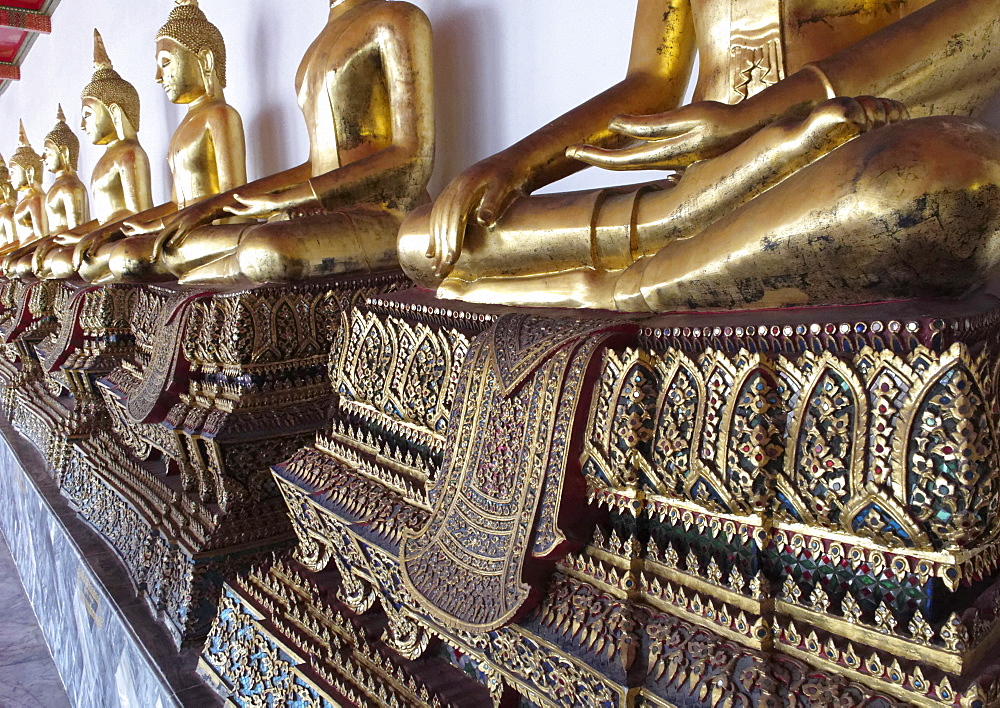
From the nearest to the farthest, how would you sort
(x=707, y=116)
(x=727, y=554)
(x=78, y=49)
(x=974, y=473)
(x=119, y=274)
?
(x=974, y=473), (x=727, y=554), (x=707, y=116), (x=119, y=274), (x=78, y=49)

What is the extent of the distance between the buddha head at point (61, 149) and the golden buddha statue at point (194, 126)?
7.85ft

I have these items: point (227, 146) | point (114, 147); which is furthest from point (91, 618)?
point (114, 147)

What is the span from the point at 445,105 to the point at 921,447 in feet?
5.52

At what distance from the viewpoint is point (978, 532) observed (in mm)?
532

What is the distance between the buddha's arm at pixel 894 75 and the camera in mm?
812

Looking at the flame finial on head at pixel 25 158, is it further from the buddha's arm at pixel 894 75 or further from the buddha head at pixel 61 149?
the buddha's arm at pixel 894 75

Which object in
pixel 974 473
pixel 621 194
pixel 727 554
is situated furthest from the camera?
pixel 621 194

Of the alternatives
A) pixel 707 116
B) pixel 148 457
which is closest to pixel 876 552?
pixel 707 116

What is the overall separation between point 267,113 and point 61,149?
8.06 ft

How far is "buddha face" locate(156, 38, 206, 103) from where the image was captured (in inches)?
102

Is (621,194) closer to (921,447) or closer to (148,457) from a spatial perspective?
(921,447)

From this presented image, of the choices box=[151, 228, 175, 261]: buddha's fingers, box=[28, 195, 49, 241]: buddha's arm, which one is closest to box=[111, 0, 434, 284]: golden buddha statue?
box=[151, 228, 175, 261]: buddha's fingers

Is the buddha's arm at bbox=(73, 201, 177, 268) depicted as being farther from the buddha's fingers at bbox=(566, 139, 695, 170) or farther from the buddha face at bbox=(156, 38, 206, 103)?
the buddha's fingers at bbox=(566, 139, 695, 170)

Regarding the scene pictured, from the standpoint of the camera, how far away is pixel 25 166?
5.61 metres
